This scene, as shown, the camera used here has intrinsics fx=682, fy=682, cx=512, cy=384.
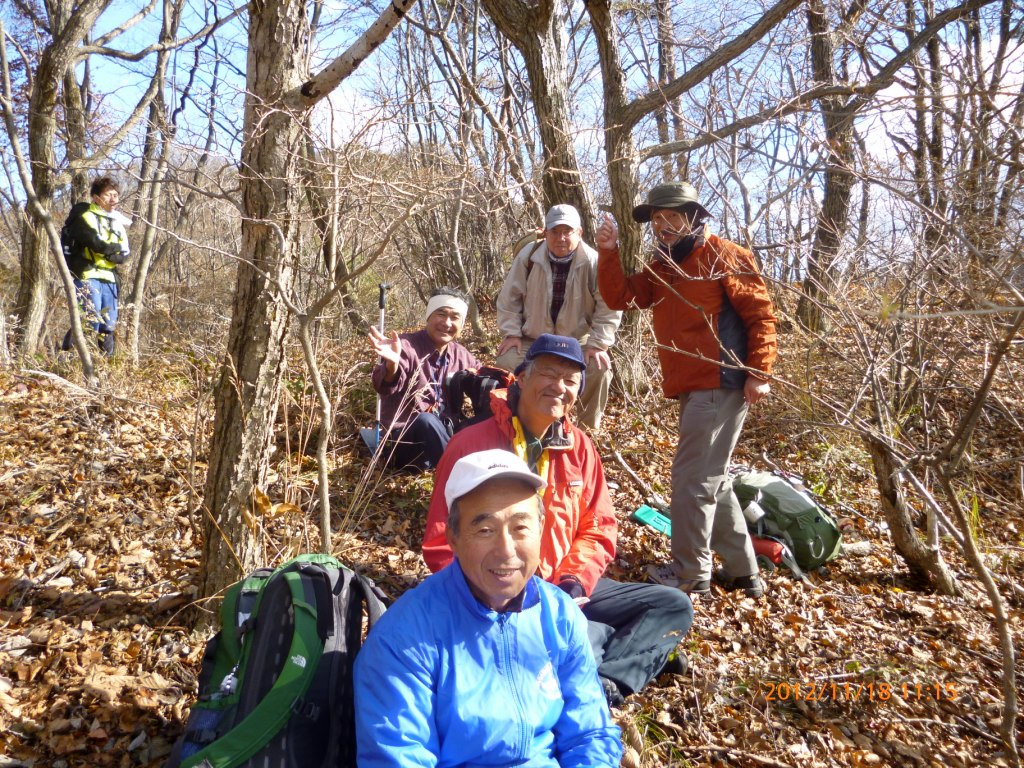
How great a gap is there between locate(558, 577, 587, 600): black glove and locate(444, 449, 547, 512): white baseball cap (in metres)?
0.93

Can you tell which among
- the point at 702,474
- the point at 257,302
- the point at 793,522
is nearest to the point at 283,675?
the point at 257,302

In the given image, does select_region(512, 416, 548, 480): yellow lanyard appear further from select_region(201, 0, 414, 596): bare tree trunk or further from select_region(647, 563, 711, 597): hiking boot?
select_region(647, 563, 711, 597): hiking boot

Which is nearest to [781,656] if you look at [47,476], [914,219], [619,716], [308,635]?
[619,716]

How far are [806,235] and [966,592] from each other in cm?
226

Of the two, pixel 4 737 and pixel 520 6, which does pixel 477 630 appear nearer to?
pixel 4 737

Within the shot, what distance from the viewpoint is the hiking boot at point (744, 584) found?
3.86m

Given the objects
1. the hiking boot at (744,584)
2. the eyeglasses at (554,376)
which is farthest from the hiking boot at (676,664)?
the eyeglasses at (554,376)

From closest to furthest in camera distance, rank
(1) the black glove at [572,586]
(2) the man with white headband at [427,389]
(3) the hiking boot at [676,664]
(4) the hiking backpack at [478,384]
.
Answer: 1. (1) the black glove at [572,586]
2. (3) the hiking boot at [676,664]
3. (4) the hiking backpack at [478,384]
4. (2) the man with white headband at [427,389]

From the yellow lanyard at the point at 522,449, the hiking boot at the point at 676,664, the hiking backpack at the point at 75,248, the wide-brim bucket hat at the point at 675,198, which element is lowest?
the hiking boot at the point at 676,664

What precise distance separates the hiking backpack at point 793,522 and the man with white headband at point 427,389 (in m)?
2.07

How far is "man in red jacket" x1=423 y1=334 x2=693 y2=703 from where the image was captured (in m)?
2.89

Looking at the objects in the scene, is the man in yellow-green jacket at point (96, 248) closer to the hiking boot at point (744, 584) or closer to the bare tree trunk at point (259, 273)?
the bare tree trunk at point (259, 273)

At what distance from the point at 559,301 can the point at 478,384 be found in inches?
36.0

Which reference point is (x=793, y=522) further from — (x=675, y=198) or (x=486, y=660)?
(x=486, y=660)
